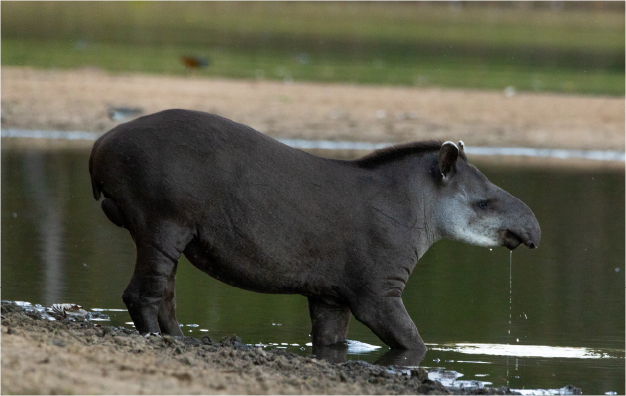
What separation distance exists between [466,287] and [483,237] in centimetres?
214

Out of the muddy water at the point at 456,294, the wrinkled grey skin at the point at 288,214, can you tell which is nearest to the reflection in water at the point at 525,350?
the muddy water at the point at 456,294

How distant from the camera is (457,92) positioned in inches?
901

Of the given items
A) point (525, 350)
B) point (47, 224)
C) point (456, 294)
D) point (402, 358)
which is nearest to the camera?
point (402, 358)

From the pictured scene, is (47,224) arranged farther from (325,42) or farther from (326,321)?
(325,42)

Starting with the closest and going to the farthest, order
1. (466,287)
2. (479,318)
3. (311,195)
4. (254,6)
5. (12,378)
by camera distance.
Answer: (12,378) < (311,195) < (479,318) < (466,287) < (254,6)

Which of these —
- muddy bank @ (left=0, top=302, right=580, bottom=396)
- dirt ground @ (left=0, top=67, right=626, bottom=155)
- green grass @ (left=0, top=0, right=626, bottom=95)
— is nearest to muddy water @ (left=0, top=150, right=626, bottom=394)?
muddy bank @ (left=0, top=302, right=580, bottom=396)

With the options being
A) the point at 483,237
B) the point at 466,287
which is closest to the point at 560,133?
the point at 466,287

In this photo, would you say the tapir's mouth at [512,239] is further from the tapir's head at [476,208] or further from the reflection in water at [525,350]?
the reflection in water at [525,350]

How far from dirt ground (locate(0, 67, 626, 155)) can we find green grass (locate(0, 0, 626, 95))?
7.00 feet

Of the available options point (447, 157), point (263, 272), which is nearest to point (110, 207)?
point (263, 272)

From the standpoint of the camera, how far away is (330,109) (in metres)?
20.3

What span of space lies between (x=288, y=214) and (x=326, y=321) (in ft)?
2.83

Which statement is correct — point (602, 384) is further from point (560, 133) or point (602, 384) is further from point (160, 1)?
point (160, 1)

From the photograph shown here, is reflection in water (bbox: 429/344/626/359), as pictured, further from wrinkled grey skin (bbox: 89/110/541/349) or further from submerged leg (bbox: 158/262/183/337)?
submerged leg (bbox: 158/262/183/337)
